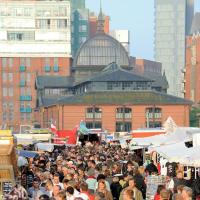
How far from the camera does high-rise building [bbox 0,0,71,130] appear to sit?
17812cm

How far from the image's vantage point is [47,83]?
16300 centimetres

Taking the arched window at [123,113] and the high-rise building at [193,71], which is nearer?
the arched window at [123,113]

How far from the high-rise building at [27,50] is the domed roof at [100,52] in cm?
444

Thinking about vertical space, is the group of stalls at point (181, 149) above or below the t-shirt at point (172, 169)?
above

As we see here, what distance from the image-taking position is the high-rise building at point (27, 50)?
584ft

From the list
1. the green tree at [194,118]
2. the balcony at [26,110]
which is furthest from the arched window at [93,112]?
the balcony at [26,110]

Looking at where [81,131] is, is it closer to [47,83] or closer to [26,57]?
[47,83]

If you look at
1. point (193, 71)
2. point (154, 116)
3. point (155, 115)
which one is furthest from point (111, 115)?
point (193, 71)

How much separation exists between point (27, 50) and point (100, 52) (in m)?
11.7

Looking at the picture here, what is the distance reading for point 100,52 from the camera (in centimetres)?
17625

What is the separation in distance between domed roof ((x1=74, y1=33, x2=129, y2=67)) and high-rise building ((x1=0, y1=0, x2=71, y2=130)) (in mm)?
4443

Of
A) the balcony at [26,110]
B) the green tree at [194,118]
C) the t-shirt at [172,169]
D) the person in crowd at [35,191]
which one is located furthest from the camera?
the balcony at [26,110]

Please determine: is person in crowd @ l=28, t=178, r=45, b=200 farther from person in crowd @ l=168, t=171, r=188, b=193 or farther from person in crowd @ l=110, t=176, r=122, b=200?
person in crowd @ l=168, t=171, r=188, b=193

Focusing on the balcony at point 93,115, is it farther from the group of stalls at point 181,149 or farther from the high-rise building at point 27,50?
the group of stalls at point 181,149
